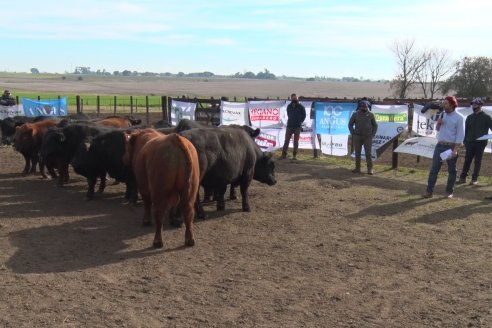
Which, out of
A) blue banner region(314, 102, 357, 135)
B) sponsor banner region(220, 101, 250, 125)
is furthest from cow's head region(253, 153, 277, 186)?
sponsor banner region(220, 101, 250, 125)

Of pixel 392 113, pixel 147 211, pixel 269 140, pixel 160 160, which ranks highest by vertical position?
pixel 392 113

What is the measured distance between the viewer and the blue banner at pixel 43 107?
2181 centimetres

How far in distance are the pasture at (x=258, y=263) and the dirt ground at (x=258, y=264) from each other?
18 mm

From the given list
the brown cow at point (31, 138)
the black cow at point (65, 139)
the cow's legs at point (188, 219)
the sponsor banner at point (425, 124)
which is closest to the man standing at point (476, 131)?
the sponsor banner at point (425, 124)

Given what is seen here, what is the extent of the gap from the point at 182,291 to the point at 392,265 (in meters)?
2.61

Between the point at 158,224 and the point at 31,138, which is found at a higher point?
the point at 31,138

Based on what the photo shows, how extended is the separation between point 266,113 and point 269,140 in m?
0.90

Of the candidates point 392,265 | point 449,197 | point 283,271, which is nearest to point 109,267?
point 283,271

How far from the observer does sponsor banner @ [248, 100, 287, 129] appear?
16516 millimetres

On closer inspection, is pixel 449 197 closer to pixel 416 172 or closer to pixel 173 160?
pixel 416 172

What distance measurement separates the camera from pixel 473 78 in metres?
45.3

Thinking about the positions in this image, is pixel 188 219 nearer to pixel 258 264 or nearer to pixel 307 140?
pixel 258 264

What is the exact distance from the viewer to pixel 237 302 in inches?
204

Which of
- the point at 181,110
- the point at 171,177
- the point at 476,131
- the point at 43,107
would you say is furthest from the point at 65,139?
the point at 43,107
